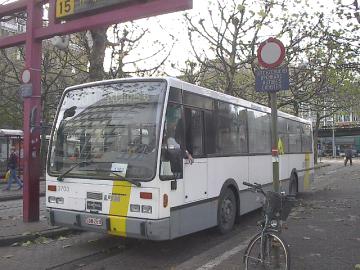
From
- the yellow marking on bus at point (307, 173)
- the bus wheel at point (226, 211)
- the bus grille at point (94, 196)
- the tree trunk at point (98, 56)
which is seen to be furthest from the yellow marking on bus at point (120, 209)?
the yellow marking on bus at point (307, 173)

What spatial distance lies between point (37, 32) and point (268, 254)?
7.38 meters

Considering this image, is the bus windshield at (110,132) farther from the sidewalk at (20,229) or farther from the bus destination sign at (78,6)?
the bus destination sign at (78,6)

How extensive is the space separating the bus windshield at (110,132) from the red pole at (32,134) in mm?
2369

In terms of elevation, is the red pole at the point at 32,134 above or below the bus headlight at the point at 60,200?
above

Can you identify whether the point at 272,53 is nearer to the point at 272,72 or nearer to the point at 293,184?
the point at 272,72

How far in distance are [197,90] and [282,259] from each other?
11.9 feet

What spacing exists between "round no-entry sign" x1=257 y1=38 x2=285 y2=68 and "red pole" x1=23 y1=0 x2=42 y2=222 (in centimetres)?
567

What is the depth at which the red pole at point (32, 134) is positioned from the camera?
10477 mm

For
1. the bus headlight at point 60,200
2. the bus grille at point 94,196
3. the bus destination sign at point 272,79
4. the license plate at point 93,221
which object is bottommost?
the license plate at point 93,221

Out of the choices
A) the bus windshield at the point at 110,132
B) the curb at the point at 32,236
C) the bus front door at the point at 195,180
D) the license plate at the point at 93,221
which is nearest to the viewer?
the bus windshield at the point at 110,132

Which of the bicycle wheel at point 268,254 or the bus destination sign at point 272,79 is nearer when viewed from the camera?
the bicycle wheel at point 268,254

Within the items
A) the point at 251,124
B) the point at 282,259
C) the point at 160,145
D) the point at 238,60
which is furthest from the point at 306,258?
the point at 238,60

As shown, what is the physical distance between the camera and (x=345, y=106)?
3784cm

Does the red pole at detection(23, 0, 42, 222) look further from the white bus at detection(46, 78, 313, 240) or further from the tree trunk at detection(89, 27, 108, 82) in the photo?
the tree trunk at detection(89, 27, 108, 82)
